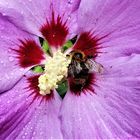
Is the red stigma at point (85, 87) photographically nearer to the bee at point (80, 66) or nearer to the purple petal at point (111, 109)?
the purple petal at point (111, 109)

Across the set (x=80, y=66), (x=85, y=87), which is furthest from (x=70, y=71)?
(x=85, y=87)

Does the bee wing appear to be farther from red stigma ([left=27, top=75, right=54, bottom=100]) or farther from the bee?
red stigma ([left=27, top=75, right=54, bottom=100])

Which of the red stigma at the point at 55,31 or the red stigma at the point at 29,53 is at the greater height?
the red stigma at the point at 55,31

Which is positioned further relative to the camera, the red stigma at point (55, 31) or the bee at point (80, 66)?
Result: the red stigma at point (55, 31)

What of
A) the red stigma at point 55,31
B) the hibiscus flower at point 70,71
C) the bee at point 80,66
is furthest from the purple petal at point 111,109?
the red stigma at point 55,31

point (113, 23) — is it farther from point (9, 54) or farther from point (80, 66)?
point (9, 54)

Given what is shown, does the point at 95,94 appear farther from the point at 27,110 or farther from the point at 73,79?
the point at 27,110

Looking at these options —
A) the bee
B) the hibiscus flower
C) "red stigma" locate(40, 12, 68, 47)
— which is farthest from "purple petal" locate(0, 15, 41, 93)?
the bee
